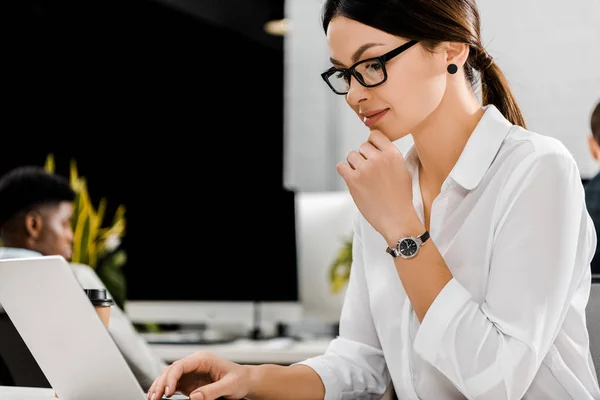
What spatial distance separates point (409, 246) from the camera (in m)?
1.12

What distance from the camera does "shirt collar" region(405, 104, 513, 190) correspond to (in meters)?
1.24

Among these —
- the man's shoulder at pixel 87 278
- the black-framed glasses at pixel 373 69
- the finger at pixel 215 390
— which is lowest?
the man's shoulder at pixel 87 278

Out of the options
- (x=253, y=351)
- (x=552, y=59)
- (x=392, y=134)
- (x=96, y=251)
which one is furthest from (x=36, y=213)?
(x=392, y=134)

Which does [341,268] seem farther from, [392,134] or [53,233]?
[392,134]

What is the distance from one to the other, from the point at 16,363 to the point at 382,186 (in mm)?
1427

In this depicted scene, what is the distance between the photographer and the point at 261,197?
10.3 ft

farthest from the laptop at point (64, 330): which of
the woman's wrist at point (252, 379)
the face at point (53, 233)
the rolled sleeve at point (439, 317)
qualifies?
the face at point (53, 233)

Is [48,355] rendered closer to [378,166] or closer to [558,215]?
[378,166]

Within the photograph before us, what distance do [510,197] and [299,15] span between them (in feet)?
11.3

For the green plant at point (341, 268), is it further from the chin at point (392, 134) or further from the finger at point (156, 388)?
the finger at point (156, 388)

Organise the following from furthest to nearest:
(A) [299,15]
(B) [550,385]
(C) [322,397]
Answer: (A) [299,15]
(C) [322,397]
(B) [550,385]

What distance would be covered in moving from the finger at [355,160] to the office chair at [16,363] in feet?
4.18

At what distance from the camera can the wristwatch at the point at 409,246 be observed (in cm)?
111

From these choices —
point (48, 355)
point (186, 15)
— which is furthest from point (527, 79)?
point (186, 15)
